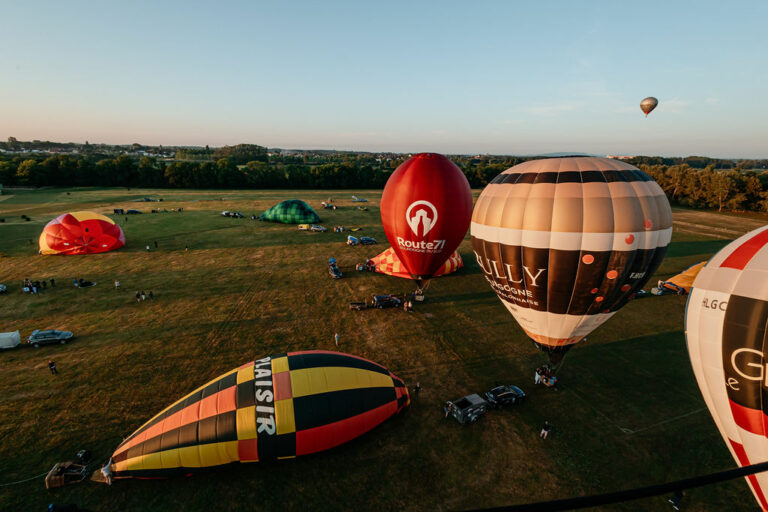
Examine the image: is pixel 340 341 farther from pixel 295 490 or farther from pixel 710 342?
pixel 710 342

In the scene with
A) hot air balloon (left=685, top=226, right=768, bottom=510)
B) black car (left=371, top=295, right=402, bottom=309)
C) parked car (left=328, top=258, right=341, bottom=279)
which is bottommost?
black car (left=371, top=295, right=402, bottom=309)

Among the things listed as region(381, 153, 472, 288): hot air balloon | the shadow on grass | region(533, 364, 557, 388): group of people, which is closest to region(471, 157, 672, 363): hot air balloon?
region(533, 364, 557, 388): group of people

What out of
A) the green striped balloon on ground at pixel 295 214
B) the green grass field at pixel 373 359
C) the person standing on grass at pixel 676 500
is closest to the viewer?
the person standing on grass at pixel 676 500

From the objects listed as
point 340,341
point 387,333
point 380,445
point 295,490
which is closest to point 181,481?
point 295,490

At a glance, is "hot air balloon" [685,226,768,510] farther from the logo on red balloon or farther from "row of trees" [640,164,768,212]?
"row of trees" [640,164,768,212]

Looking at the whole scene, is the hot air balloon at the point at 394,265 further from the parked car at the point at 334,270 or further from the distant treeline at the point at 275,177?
the distant treeline at the point at 275,177

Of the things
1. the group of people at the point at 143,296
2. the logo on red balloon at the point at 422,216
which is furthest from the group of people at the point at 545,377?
the group of people at the point at 143,296
